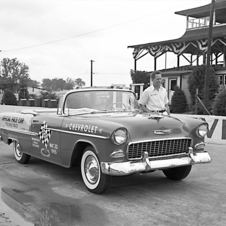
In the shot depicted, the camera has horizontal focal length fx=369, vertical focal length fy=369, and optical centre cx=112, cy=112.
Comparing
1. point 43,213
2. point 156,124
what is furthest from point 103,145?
point 43,213

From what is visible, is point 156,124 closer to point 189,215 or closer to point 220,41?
point 189,215

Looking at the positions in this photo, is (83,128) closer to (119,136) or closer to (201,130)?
(119,136)

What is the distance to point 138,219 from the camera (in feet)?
14.1

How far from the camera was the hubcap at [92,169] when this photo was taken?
5387mm

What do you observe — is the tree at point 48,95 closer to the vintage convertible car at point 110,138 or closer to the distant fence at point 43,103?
the distant fence at point 43,103

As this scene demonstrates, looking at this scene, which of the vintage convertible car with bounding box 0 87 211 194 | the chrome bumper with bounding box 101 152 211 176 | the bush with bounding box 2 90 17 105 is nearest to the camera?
the chrome bumper with bounding box 101 152 211 176

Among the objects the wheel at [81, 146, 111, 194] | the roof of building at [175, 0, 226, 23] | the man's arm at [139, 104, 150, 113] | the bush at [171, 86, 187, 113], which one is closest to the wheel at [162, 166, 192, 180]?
the man's arm at [139, 104, 150, 113]

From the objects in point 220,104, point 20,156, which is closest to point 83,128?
point 20,156

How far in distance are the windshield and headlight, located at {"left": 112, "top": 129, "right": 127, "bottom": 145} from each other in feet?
4.71

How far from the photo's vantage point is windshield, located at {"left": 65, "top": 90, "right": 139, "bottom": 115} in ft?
21.0

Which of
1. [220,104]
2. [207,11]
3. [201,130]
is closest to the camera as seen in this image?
[201,130]

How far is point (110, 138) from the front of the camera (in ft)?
16.3

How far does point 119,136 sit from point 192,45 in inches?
1127

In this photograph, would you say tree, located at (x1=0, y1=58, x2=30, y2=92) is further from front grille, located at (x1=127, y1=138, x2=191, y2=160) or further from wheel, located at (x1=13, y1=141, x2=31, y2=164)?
front grille, located at (x1=127, y1=138, x2=191, y2=160)
